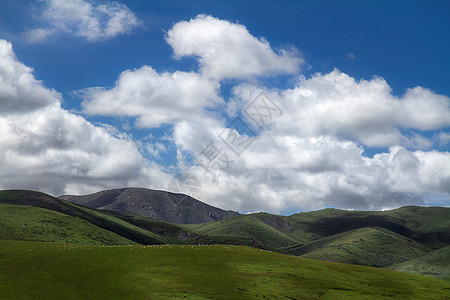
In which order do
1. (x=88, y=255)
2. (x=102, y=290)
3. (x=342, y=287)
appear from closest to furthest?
(x=102, y=290) < (x=342, y=287) < (x=88, y=255)

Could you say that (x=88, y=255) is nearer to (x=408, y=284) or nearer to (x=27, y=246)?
(x=27, y=246)

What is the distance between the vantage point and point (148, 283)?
54719 mm

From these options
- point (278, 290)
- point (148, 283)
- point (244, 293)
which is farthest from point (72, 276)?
point (278, 290)

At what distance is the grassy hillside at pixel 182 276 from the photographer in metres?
52.0

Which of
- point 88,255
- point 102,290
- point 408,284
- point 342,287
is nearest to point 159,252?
point 88,255

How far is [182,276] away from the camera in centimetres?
6050

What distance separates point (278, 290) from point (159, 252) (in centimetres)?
3157

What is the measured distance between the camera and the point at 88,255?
74.1 m

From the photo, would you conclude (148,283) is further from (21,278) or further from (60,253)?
(60,253)

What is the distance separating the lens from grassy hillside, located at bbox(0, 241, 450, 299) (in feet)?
170

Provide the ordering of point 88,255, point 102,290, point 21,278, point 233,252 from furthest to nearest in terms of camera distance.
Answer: point 233,252
point 88,255
point 21,278
point 102,290

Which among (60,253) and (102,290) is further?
(60,253)

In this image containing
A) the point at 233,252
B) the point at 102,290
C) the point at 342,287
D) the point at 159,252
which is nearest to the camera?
the point at 102,290

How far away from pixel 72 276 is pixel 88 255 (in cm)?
1574
